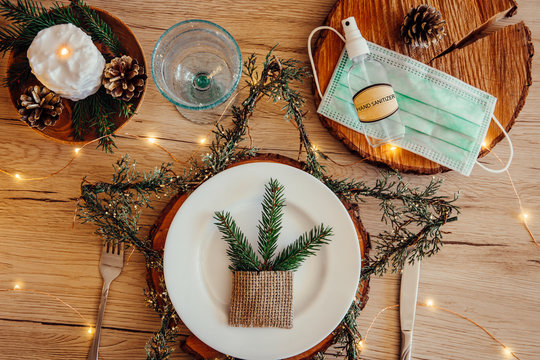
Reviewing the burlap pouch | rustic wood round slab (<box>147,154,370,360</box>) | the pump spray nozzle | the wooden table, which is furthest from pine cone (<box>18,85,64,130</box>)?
the pump spray nozzle

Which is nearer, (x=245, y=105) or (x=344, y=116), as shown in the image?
(x=245, y=105)

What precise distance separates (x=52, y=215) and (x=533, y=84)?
132 cm

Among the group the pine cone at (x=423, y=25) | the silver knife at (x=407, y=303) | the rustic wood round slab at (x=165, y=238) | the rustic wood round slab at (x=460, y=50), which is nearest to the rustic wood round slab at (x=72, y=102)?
the rustic wood round slab at (x=165, y=238)

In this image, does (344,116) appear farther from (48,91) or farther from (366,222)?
(48,91)

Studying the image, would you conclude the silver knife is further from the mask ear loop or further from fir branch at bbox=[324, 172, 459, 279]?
the mask ear loop

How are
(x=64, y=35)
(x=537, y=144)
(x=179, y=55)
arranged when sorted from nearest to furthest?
1. (x=64, y=35)
2. (x=179, y=55)
3. (x=537, y=144)

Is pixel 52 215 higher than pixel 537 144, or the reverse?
pixel 52 215

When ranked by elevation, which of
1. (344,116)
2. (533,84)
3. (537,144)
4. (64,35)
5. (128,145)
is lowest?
(537,144)

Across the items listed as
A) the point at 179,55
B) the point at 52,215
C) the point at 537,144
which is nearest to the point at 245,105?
the point at 179,55

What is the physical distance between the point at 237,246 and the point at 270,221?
9 cm

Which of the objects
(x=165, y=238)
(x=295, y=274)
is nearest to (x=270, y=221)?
(x=295, y=274)

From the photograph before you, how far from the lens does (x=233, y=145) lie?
2.57 feet

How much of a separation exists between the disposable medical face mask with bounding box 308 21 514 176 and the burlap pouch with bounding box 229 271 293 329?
0.42 meters

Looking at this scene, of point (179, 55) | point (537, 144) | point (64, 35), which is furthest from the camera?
point (537, 144)
